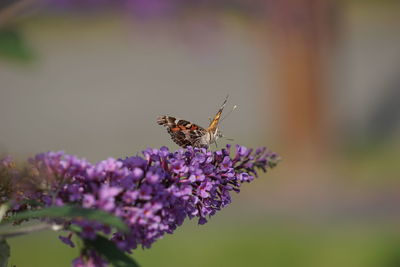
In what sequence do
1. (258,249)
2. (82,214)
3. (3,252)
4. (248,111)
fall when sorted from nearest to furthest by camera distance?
(82,214)
(3,252)
(258,249)
(248,111)

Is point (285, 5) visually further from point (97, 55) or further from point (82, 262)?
point (97, 55)

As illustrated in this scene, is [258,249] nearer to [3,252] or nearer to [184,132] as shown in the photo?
[184,132]

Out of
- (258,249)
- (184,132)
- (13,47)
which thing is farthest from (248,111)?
(13,47)

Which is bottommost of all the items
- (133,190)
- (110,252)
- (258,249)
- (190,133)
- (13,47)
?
(110,252)

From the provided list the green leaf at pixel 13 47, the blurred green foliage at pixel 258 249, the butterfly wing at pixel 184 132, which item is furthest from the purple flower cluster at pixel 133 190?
the blurred green foliage at pixel 258 249

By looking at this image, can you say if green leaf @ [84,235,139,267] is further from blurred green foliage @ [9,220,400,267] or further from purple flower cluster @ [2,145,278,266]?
blurred green foliage @ [9,220,400,267]

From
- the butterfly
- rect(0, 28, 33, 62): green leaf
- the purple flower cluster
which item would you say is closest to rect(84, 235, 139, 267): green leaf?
the purple flower cluster
